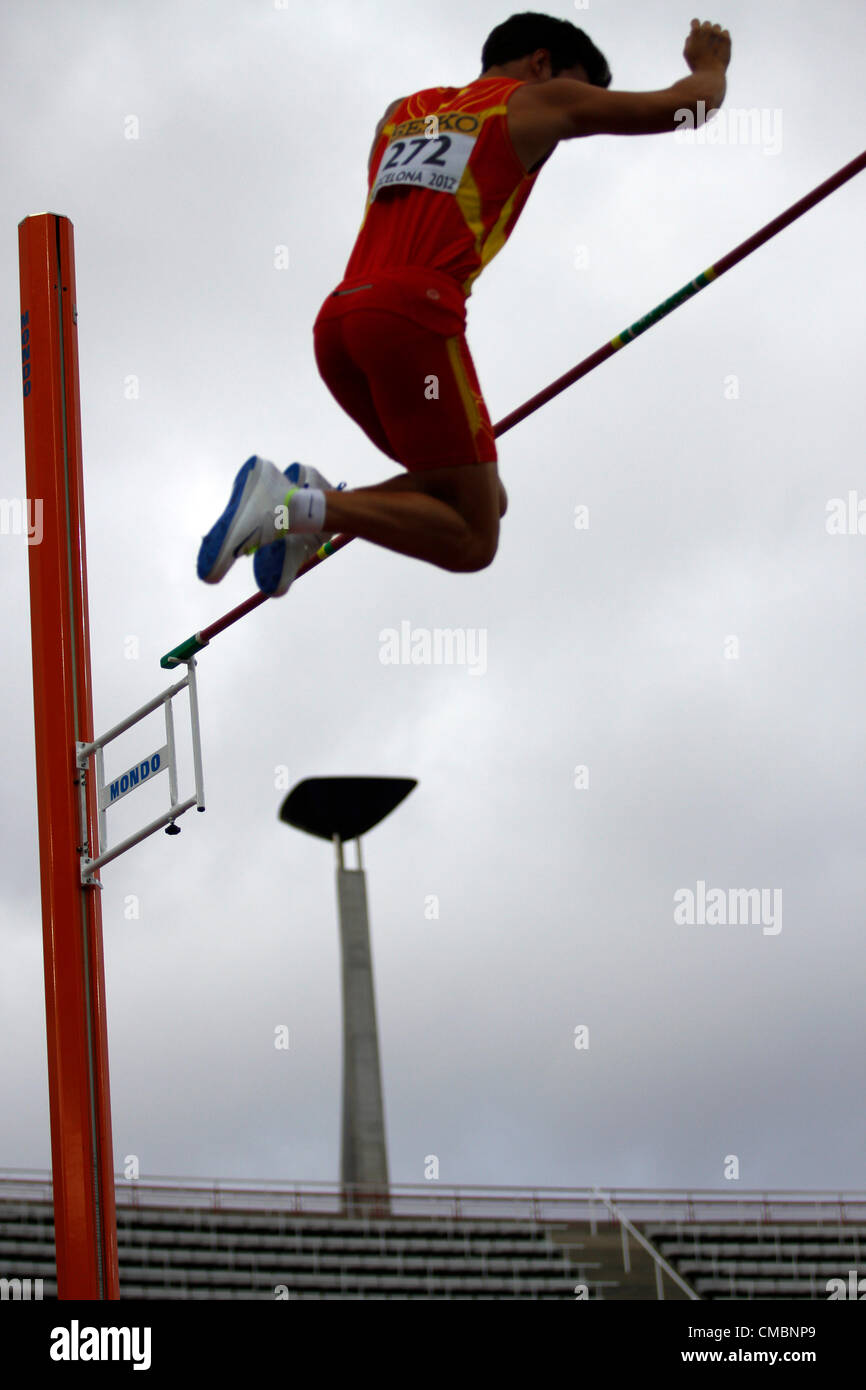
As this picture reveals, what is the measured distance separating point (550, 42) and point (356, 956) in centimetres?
1395

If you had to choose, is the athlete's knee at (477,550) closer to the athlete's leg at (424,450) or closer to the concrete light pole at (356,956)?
the athlete's leg at (424,450)

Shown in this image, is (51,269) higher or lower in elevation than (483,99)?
higher

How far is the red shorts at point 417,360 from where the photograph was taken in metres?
3.08

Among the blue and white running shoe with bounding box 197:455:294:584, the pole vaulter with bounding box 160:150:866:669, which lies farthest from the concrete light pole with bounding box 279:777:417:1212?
the blue and white running shoe with bounding box 197:455:294:584

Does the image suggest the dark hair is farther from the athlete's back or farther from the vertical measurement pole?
the vertical measurement pole

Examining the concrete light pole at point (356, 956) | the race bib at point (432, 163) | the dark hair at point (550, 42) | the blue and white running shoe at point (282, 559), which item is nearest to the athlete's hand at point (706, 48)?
the dark hair at point (550, 42)

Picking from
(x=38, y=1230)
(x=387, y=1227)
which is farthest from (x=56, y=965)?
(x=387, y=1227)

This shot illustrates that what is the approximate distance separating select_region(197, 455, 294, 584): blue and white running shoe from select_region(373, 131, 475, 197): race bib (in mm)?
600

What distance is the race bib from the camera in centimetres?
316

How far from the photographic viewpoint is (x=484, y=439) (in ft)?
10.4

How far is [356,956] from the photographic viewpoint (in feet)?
54.9
